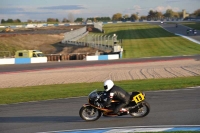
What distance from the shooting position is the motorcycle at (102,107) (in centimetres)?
1175

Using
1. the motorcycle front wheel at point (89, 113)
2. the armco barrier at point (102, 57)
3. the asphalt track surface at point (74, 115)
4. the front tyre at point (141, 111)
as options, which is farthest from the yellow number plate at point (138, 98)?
the armco barrier at point (102, 57)

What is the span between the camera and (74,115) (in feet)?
42.6

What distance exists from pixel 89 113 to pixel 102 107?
0.50 metres

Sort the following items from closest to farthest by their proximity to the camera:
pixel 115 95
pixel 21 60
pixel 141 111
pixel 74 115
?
pixel 115 95, pixel 141 111, pixel 74 115, pixel 21 60

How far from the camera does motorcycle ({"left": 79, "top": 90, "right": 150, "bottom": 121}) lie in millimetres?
11750

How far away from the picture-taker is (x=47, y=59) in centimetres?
4828

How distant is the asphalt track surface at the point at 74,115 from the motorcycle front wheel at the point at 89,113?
0.16 metres

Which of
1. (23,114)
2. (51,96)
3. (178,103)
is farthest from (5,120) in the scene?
(178,103)

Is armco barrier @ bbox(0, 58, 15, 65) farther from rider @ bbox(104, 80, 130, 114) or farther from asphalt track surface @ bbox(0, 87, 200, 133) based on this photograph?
rider @ bbox(104, 80, 130, 114)

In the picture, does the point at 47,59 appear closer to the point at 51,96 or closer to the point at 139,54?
the point at 139,54

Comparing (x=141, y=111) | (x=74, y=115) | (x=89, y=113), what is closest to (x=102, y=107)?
(x=89, y=113)

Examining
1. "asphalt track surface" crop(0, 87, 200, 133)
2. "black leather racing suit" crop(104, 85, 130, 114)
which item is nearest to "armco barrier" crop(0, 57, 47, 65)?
"asphalt track surface" crop(0, 87, 200, 133)

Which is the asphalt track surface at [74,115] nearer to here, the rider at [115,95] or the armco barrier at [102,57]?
the rider at [115,95]

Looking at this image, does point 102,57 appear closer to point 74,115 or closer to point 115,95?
point 74,115
